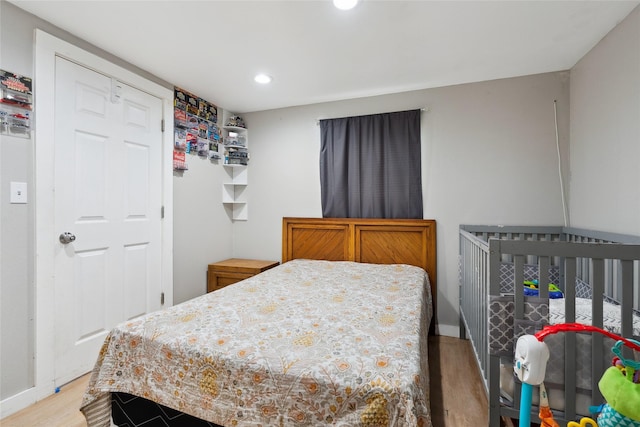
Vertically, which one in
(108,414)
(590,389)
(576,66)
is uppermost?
(576,66)

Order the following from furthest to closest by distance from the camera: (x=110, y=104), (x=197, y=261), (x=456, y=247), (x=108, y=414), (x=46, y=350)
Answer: (x=197, y=261) < (x=456, y=247) < (x=110, y=104) < (x=46, y=350) < (x=108, y=414)

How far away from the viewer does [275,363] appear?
1088 millimetres

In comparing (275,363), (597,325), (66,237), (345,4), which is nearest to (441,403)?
(597,325)

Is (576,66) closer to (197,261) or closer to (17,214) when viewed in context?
(197,261)

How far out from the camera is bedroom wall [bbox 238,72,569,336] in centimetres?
254

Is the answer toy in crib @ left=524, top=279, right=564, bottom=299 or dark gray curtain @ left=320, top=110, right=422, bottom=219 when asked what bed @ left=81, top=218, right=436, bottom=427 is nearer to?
toy in crib @ left=524, top=279, right=564, bottom=299

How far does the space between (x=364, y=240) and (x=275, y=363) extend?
2.07m

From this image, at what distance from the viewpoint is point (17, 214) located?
1727mm

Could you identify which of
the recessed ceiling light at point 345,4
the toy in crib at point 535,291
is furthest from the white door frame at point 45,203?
the toy in crib at point 535,291

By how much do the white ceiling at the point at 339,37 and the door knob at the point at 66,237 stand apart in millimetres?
1326

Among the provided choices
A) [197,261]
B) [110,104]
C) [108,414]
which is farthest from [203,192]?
[108,414]

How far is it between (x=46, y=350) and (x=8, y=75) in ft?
5.36

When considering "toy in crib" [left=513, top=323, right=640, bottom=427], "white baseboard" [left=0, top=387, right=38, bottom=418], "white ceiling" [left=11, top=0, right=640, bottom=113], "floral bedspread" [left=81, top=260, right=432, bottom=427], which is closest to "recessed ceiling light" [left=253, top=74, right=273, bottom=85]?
"white ceiling" [left=11, top=0, right=640, bottom=113]

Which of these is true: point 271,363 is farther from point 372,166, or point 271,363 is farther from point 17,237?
point 372,166
